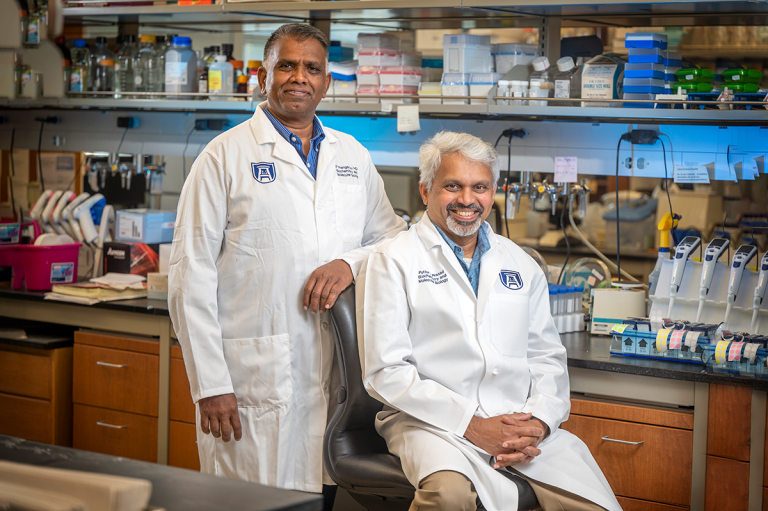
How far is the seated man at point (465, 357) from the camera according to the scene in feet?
5.74

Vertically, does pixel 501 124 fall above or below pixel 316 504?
above

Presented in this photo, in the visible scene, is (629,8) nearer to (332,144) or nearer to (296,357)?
(332,144)

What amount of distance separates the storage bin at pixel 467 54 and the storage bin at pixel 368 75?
259 millimetres

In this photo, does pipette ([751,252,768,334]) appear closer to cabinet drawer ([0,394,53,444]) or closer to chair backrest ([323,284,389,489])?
chair backrest ([323,284,389,489])

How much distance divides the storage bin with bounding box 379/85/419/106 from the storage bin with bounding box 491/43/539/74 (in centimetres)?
31

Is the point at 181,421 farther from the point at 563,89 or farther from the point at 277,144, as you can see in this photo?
the point at 563,89

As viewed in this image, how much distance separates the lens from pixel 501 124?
9.76 feet

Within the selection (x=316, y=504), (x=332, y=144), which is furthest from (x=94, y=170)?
(x=316, y=504)

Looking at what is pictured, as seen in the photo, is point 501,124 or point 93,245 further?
point 93,245

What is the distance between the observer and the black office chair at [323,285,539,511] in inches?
72.2

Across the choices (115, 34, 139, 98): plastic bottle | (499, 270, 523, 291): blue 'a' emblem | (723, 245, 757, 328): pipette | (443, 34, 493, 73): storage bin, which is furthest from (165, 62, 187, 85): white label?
(723, 245, 757, 328): pipette

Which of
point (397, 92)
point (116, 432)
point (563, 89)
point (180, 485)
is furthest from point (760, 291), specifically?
point (116, 432)

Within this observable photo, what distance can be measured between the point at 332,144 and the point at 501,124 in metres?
1.00

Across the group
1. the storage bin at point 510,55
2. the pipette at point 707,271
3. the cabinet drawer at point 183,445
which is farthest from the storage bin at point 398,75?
the cabinet drawer at point 183,445
